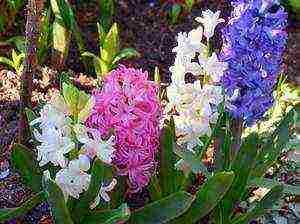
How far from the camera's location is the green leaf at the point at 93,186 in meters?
2.47

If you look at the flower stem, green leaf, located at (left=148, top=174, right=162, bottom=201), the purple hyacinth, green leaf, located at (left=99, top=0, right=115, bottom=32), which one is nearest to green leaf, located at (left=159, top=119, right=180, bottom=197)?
green leaf, located at (left=148, top=174, right=162, bottom=201)

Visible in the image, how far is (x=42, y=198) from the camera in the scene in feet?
9.00

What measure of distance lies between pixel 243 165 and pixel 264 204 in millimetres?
159

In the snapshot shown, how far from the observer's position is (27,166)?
2738mm

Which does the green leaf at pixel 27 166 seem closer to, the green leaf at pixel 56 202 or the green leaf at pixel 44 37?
the green leaf at pixel 56 202

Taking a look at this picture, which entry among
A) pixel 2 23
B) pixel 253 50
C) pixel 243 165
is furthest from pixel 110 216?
pixel 2 23

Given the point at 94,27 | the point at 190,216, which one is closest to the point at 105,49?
the point at 94,27

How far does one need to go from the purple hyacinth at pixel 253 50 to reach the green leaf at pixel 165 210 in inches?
17.4

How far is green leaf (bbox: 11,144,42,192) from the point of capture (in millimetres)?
2677

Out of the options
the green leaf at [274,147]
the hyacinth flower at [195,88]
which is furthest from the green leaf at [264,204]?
the hyacinth flower at [195,88]

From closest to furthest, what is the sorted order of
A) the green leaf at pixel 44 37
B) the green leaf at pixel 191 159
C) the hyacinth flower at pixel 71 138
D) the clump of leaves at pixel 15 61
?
the hyacinth flower at pixel 71 138 < the green leaf at pixel 191 159 < the clump of leaves at pixel 15 61 < the green leaf at pixel 44 37

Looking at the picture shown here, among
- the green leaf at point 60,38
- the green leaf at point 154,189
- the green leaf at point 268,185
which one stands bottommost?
the green leaf at point 154,189

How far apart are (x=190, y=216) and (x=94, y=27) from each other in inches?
72.4

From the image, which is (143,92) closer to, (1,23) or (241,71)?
(241,71)
